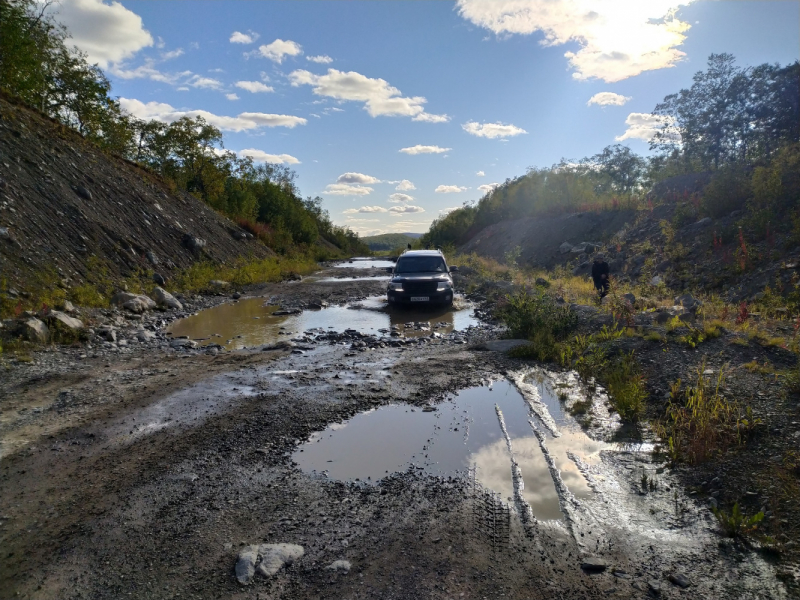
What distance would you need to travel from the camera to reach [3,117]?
16062 mm

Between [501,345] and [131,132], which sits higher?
[131,132]

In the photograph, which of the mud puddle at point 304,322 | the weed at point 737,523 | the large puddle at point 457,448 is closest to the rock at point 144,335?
the mud puddle at point 304,322

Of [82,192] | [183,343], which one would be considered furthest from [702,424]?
[82,192]

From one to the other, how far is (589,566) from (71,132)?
25532 millimetres

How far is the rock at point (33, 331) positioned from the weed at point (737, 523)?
9985 mm

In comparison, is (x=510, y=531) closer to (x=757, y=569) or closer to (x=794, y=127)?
(x=757, y=569)

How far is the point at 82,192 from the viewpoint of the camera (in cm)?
1708

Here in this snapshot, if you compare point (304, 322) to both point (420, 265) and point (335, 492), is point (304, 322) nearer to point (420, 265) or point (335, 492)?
point (420, 265)

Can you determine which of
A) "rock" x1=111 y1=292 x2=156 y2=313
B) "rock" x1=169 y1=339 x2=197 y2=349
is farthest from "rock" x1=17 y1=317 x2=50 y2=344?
"rock" x1=111 y1=292 x2=156 y2=313

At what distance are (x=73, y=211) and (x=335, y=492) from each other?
16.4 m

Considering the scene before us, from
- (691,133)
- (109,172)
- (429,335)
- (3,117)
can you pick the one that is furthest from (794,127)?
(3,117)

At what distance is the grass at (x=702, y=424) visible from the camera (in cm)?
437

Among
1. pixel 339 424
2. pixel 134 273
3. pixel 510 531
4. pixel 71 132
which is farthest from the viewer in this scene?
pixel 71 132

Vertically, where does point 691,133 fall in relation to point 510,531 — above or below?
above
